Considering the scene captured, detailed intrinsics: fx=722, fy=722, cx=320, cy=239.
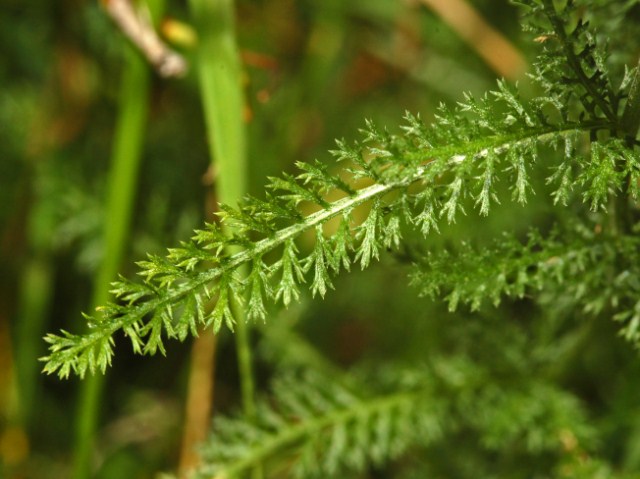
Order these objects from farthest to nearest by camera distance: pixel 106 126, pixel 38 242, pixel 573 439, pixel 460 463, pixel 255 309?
pixel 106 126, pixel 38 242, pixel 460 463, pixel 573 439, pixel 255 309

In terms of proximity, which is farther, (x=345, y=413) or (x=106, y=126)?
(x=106, y=126)

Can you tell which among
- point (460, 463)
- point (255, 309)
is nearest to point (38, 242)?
point (460, 463)

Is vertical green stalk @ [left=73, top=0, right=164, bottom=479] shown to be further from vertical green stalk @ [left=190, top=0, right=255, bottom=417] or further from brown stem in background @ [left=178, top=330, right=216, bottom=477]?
brown stem in background @ [left=178, top=330, right=216, bottom=477]

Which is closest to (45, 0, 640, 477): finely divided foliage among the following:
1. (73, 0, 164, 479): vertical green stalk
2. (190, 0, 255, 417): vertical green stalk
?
(190, 0, 255, 417): vertical green stalk

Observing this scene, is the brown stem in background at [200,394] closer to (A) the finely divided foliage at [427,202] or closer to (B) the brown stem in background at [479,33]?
(B) the brown stem in background at [479,33]

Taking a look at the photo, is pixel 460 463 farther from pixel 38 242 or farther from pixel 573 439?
pixel 38 242

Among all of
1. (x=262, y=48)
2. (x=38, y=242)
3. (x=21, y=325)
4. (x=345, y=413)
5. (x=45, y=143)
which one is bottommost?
(x=345, y=413)

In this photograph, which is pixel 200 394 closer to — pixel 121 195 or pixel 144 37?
pixel 121 195
